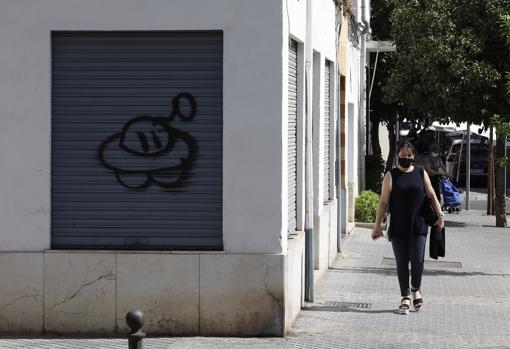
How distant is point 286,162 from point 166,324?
1731mm

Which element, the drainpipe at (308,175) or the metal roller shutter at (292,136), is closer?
the metal roller shutter at (292,136)

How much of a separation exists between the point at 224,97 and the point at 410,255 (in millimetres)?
2862

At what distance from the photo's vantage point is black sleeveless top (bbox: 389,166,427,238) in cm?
1224

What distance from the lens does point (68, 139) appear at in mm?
10828

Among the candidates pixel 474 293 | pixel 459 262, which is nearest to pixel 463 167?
pixel 459 262

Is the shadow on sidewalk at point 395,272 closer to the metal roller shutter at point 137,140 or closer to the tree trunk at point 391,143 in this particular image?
the metal roller shutter at point 137,140

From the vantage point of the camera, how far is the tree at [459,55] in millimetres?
23453

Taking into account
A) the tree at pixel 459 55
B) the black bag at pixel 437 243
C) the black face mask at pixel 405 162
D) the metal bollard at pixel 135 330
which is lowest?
the metal bollard at pixel 135 330

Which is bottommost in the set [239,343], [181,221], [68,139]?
[239,343]

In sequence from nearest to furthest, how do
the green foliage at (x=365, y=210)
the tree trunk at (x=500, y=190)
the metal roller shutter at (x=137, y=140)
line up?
the metal roller shutter at (x=137, y=140)
the green foliage at (x=365, y=210)
the tree trunk at (x=500, y=190)

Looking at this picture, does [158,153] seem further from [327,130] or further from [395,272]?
[327,130]

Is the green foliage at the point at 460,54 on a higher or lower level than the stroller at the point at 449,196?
higher

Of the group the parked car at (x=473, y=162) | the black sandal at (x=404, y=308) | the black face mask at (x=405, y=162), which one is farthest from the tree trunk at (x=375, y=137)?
the black sandal at (x=404, y=308)

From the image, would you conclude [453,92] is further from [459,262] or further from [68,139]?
[68,139]
